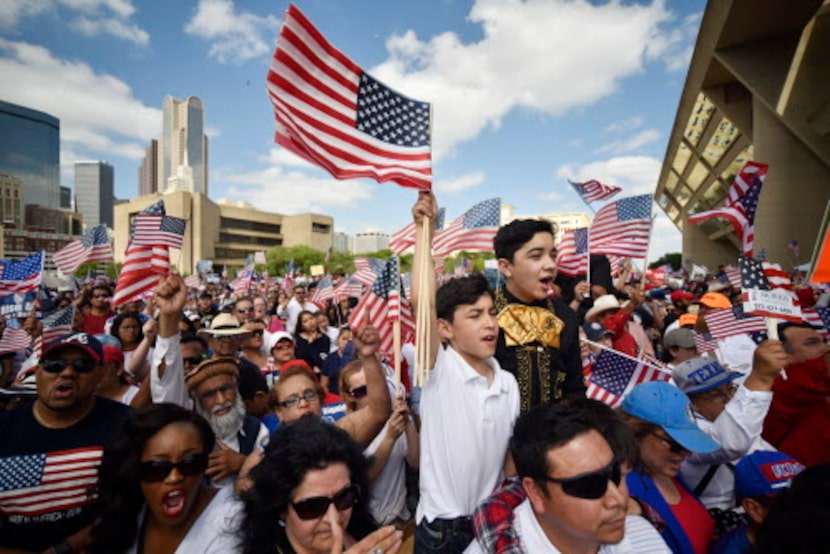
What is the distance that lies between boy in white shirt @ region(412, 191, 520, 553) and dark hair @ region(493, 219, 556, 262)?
50 centimetres

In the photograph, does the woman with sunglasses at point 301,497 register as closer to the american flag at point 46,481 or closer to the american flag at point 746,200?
the american flag at point 46,481

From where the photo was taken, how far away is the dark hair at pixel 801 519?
1.34 m

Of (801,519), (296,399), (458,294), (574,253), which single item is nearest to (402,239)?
(574,253)

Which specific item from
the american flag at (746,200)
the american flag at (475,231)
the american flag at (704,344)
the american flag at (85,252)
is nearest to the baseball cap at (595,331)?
the american flag at (704,344)

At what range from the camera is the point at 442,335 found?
231 centimetres

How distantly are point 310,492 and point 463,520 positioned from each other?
0.66 metres

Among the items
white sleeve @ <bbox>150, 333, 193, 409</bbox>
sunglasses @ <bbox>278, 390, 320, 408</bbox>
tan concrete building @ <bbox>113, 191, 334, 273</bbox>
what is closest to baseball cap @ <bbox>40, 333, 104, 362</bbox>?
white sleeve @ <bbox>150, 333, 193, 409</bbox>

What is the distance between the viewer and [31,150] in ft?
538

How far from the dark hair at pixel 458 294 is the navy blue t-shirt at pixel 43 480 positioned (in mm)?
1720

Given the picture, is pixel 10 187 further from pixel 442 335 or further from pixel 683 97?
pixel 442 335

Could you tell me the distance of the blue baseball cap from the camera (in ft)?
7.35

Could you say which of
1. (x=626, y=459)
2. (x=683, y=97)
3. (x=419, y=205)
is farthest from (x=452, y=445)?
(x=683, y=97)

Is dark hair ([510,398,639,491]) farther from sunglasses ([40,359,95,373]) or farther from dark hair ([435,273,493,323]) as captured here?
sunglasses ([40,359,95,373])

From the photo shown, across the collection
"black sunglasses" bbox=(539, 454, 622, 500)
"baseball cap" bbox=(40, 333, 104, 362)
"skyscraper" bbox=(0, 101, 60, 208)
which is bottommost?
"black sunglasses" bbox=(539, 454, 622, 500)
